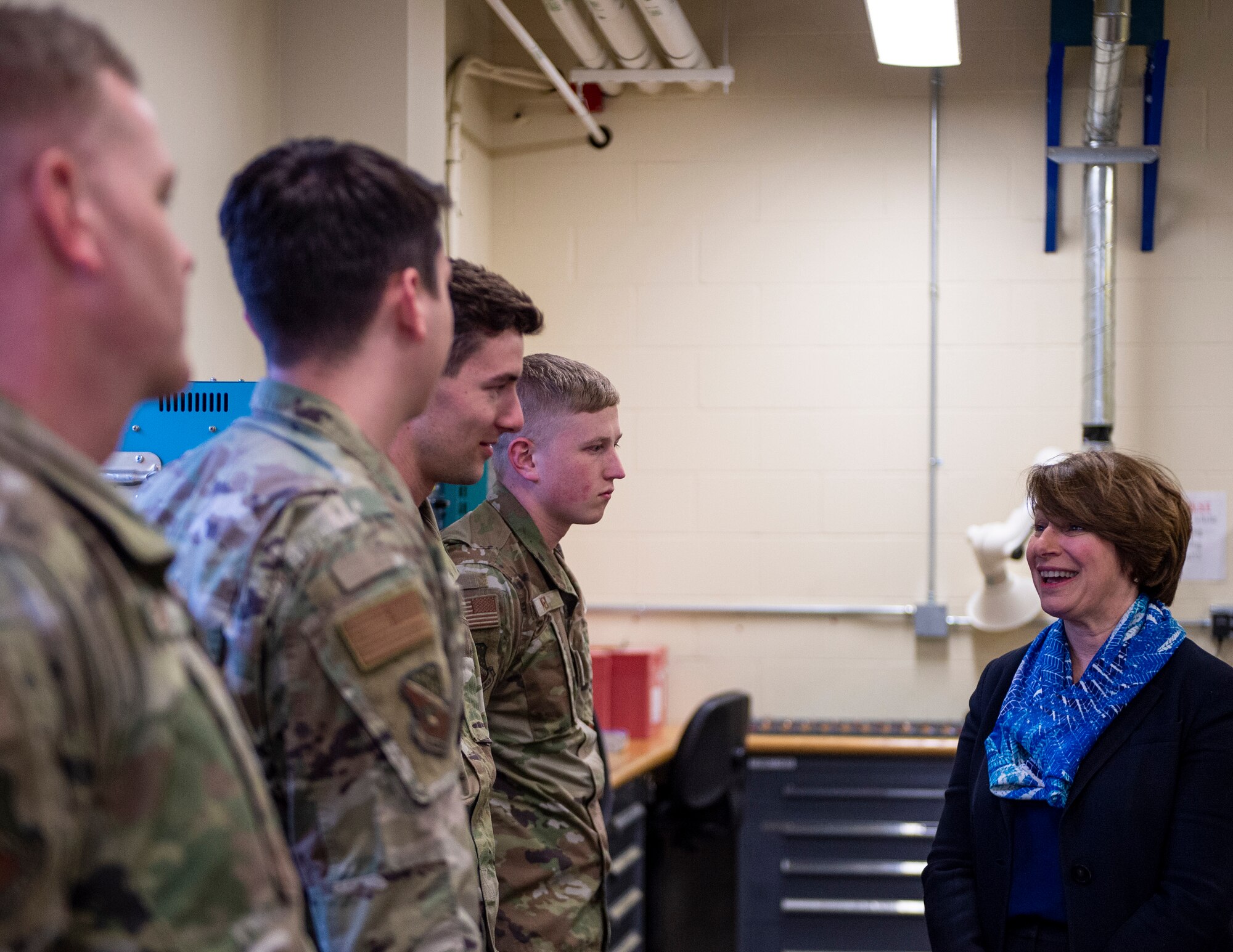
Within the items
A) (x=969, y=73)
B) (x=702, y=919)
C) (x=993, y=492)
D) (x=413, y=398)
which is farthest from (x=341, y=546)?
(x=969, y=73)

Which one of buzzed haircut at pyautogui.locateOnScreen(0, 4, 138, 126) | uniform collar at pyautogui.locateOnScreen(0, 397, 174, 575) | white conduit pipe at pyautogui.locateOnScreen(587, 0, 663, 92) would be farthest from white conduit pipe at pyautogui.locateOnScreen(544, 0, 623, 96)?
uniform collar at pyautogui.locateOnScreen(0, 397, 174, 575)

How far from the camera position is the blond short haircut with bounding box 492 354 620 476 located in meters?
2.04

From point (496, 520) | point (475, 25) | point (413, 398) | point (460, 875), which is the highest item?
point (475, 25)

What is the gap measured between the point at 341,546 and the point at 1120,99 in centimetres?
349

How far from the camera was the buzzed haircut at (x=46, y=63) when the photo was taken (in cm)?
61

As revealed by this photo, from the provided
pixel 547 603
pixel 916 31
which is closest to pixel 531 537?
pixel 547 603

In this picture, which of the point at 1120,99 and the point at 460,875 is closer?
the point at 460,875

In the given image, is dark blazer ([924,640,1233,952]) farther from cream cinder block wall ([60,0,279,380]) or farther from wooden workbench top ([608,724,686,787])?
cream cinder block wall ([60,0,279,380])

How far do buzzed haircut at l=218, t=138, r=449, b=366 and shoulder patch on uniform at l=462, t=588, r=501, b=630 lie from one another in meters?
0.85

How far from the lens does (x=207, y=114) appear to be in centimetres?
255

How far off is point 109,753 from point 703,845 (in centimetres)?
321

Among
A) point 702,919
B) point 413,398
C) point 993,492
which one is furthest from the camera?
point 993,492

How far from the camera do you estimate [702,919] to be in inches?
143

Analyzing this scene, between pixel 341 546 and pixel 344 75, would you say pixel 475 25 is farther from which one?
pixel 341 546
